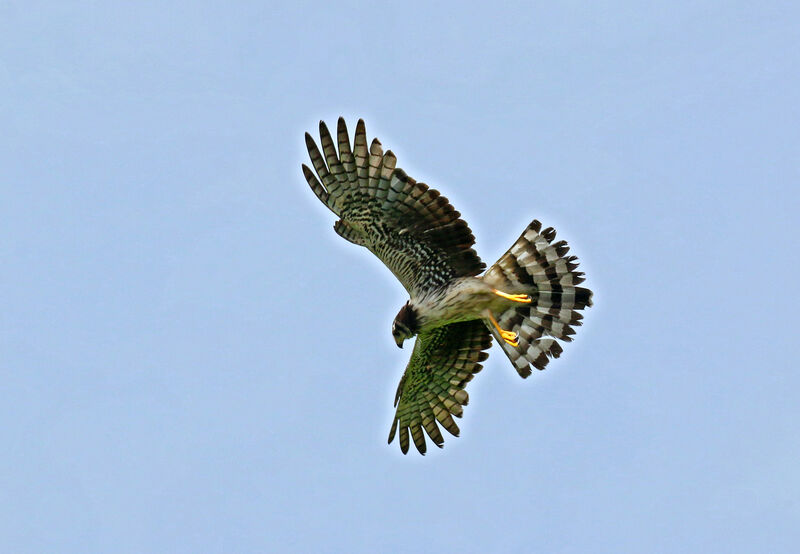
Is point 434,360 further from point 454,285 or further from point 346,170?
point 346,170

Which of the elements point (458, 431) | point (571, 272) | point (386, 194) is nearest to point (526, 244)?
point (571, 272)

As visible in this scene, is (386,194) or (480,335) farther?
(480,335)

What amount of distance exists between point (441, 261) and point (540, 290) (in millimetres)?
1203

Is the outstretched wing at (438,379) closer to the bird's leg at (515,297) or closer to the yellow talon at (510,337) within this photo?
the yellow talon at (510,337)

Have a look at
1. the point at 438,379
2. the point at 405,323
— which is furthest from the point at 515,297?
the point at 438,379

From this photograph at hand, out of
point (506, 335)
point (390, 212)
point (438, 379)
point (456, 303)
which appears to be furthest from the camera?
point (438, 379)

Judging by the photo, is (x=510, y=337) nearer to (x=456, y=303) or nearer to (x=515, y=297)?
(x=515, y=297)

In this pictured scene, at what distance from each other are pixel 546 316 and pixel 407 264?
5.68 feet

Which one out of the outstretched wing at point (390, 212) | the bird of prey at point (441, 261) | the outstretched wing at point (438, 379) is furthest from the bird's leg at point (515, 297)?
the outstretched wing at point (438, 379)

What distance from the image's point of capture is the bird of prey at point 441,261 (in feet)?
53.9

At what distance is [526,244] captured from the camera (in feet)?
55.6

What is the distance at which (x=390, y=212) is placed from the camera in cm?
1662

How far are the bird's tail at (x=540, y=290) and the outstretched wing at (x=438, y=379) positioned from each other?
0.74 meters

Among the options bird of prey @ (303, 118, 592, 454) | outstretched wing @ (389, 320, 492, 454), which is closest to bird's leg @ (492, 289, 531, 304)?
bird of prey @ (303, 118, 592, 454)
